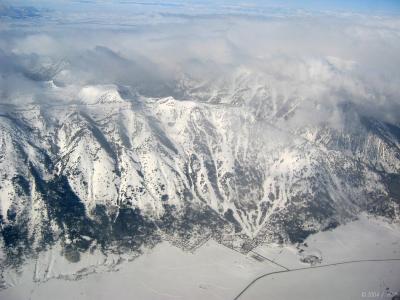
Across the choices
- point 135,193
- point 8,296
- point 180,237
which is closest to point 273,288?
point 180,237

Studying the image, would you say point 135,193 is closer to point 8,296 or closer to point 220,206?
point 220,206

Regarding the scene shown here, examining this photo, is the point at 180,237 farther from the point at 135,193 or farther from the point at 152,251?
the point at 135,193

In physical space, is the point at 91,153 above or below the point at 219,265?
above

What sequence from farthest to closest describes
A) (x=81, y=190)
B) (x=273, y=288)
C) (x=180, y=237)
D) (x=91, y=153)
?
1. (x=91, y=153)
2. (x=81, y=190)
3. (x=180, y=237)
4. (x=273, y=288)

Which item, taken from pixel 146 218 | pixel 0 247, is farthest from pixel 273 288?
pixel 0 247

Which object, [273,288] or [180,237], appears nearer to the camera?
[273,288]

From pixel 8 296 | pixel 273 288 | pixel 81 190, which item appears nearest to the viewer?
pixel 8 296
